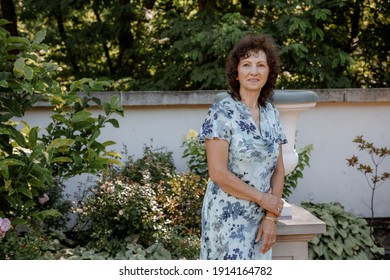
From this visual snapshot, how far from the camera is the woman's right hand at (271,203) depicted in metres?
3.03

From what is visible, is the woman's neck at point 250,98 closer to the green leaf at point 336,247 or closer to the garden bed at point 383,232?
the green leaf at point 336,247

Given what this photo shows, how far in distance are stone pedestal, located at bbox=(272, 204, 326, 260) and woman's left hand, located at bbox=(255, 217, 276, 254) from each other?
0.94m

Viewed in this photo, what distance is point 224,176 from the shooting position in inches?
116

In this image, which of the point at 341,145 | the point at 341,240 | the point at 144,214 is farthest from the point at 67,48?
the point at 341,240

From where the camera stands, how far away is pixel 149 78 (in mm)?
8977

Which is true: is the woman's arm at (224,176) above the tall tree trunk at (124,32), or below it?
below

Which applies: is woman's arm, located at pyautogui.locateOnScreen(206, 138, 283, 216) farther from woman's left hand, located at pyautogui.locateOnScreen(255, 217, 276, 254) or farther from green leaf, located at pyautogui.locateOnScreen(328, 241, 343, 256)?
green leaf, located at pyautogui.locateOnScreen(328, 241, 343, 256)

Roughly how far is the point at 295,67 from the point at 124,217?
3.82 m

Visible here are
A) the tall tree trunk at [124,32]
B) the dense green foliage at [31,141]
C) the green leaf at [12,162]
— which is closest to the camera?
the green leaf at [12,162]

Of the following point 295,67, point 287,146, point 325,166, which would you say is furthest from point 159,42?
point 287,146

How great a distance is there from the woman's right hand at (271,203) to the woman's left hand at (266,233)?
0.20ft

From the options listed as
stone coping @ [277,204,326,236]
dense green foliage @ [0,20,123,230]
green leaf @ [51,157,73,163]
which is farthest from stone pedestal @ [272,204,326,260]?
green leaf @ [51,157,73,163]

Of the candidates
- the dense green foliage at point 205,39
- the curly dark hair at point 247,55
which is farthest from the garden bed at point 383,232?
the curly dark hair at point 247,55
